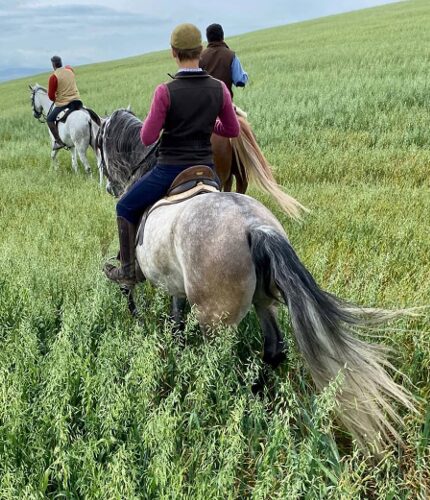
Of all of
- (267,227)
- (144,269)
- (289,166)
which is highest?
(267,227)

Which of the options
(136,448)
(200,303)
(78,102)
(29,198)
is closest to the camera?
(136,448)

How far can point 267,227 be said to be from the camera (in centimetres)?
261

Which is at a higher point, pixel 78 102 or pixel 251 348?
pixel 78 102

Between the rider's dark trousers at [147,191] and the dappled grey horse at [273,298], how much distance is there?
40 cm

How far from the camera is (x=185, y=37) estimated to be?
10.4 ft

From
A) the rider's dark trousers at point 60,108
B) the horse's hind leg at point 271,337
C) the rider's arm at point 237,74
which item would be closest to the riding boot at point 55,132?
the rider's dark trousers at point 60,108

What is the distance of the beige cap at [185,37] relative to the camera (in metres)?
3.14

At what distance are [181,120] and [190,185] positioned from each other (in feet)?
1.37

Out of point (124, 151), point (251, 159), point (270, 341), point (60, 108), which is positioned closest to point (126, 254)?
point (124, 151)

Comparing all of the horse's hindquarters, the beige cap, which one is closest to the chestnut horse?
the beige cap

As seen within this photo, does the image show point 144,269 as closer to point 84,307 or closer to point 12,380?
point 84,307

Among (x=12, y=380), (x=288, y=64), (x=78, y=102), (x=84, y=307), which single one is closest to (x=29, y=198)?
(x=78, y=102)

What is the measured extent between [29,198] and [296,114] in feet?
23.6

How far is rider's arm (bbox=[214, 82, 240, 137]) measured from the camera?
338cm
